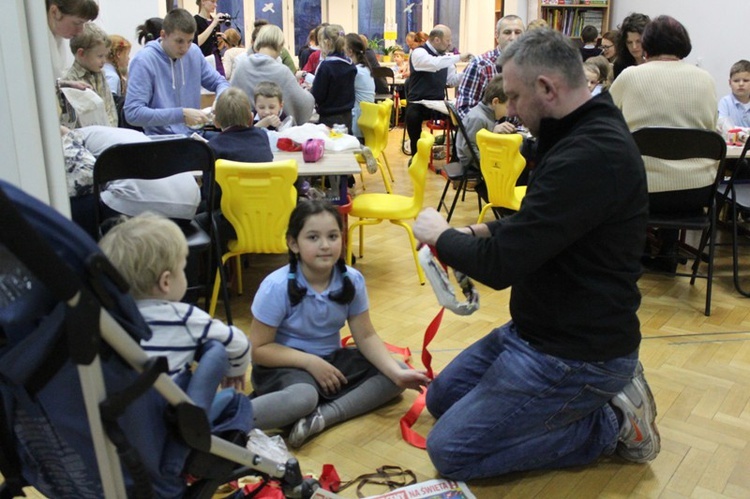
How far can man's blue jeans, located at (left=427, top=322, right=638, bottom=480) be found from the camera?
2000 mm

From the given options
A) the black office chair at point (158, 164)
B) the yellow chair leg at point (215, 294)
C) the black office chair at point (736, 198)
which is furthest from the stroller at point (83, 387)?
the black office chair at point (736, 198)

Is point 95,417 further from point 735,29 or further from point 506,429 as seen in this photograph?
point 735,29

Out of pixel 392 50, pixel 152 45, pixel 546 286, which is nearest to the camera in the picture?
pixel 546 286

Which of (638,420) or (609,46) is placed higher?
(609,46)

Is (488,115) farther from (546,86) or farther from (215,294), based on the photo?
(546,86)

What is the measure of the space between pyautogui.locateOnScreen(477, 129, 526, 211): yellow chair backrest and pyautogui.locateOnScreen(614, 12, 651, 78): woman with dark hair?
133 cm

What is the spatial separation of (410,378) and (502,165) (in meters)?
1.76

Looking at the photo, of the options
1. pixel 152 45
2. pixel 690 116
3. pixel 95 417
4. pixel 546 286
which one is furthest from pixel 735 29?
pixel 95 417

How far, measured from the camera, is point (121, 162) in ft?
8.62

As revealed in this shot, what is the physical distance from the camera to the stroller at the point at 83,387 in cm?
107

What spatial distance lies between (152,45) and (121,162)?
1.50 m

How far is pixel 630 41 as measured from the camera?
15.6 ft

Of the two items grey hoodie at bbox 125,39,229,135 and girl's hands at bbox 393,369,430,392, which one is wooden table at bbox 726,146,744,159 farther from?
grey hoodie at bbox 125,39,229,135

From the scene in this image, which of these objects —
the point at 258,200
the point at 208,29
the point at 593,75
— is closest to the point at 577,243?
the point at 258,200
